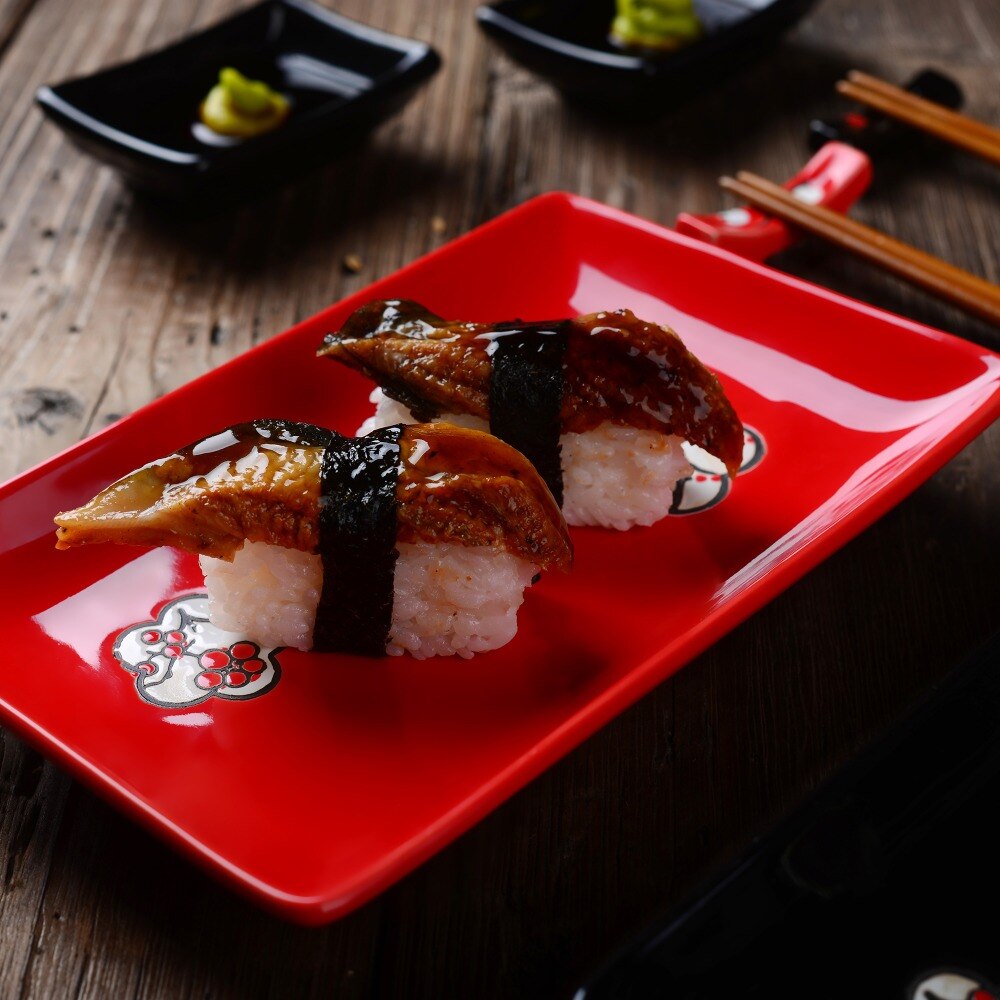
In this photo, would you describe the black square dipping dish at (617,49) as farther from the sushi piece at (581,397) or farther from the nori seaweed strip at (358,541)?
the nori seaweed strip at (358,541)

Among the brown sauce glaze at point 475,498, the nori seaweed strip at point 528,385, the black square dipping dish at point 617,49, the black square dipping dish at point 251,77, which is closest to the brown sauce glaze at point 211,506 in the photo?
the brown sauce glaze at point 475,498

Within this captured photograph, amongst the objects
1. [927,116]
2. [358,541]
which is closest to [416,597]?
[358,541]

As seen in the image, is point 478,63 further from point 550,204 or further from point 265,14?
point 550,204

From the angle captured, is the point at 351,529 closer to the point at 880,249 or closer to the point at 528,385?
the point at 528,385

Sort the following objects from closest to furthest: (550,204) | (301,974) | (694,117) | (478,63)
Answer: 1. (301,974)
2. (550,204)
3. (694,117)
4. (478,63)

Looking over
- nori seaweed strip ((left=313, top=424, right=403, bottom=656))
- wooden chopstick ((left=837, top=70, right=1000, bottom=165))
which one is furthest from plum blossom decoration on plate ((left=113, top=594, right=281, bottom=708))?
wooden chopstick ((left=837, top=70, right=1000, bottom=165))

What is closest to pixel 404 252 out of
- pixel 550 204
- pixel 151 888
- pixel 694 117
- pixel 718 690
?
pixel 550 204

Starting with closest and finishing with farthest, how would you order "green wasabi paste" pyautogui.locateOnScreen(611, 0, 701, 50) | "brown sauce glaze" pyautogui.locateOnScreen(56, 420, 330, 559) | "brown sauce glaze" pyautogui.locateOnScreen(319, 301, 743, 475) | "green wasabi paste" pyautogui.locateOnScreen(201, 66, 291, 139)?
"brown sauce glaze" pyautogui.locateOnScreen(56, 420, 330, 559) < "brown sauce glaze" pyautogui.locateOnScreen(319, 301, 743, 475) < "green wasabi paste" pyautogui.locateOnScreen(201, 66, 291, 139) < "green wasabi paste" pyautogui.locateOnScreen(611, 0, 701, 50)

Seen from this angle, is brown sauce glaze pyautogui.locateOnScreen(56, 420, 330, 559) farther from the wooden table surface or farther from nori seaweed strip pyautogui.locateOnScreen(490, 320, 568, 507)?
nori seaweed strip pyautogui.locateOnScreen(490, 320, 568, 507)
